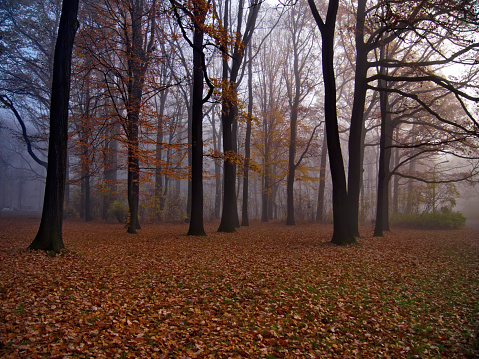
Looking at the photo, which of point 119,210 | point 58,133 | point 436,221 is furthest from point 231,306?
point 436,221

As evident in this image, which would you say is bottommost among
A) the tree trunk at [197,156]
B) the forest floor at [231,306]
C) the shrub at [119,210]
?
the forest floor at [231,306]

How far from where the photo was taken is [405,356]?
3.48m

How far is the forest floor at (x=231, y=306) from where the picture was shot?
336 centimetres

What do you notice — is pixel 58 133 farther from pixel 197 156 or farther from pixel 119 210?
pixel 119 210

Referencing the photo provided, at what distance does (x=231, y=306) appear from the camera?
14.7ft

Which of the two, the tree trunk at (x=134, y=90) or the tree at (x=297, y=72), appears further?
the tree at (x=297, y=72)

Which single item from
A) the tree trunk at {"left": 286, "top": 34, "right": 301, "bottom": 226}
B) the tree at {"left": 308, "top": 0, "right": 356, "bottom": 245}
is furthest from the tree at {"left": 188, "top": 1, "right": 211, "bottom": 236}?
the tree trunk at {"left": 286, "top": 34, "right": 301, "bottom": 226}

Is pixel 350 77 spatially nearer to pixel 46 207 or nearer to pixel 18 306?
pixel 46 207

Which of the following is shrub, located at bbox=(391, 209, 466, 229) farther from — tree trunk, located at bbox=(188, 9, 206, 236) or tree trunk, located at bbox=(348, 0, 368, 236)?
tree trunk, located at bbox=(188, 9, 206, 236)

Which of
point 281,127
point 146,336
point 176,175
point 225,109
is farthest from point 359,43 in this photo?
point 146,336

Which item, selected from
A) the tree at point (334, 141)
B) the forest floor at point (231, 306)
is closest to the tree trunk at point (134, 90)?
the forest floor at point (231, 306)

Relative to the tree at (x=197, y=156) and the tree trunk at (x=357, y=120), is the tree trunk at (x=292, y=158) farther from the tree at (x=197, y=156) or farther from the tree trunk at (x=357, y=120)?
the tree at (x=197, y=156)

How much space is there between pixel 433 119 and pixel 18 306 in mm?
22479

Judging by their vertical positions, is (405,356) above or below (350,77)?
below
